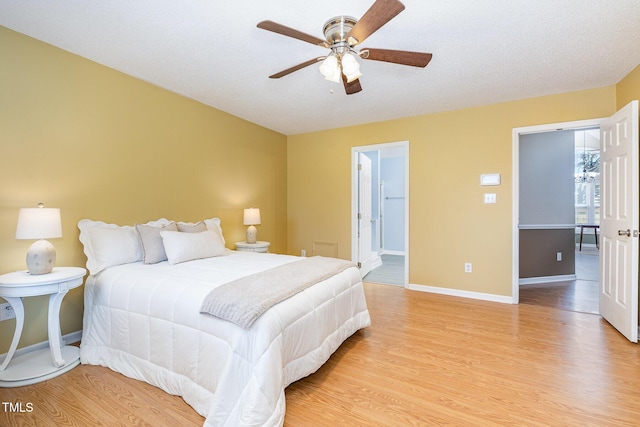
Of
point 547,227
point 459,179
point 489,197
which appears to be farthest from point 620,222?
point 547,227

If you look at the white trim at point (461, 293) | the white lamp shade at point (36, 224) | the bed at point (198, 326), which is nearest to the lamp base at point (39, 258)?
the white lamp shade at point (36, 224)

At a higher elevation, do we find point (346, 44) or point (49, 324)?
point (346, 44)

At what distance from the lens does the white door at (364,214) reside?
467cm

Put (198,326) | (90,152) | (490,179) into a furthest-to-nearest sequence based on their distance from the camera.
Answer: (490,179), (90,152), (198,326)

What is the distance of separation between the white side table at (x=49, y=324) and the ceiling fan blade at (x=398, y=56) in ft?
8.46

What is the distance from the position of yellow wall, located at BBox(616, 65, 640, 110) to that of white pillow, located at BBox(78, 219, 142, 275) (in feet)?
15.6

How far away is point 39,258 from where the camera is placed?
199 cm

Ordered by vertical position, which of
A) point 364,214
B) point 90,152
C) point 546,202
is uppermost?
point 90,152

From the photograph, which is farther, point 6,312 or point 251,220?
point 251,220

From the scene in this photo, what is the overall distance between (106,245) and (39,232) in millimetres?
476

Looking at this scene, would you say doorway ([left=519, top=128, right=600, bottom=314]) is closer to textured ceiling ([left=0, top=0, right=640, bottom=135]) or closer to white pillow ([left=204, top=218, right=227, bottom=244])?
textured ceiling ([left=0, top=0, right=640, bottom=135])

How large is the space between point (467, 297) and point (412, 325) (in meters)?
1.35

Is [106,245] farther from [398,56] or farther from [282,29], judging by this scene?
[398,56]

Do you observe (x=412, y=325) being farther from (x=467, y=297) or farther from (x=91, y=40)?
(x=91, y=40)
